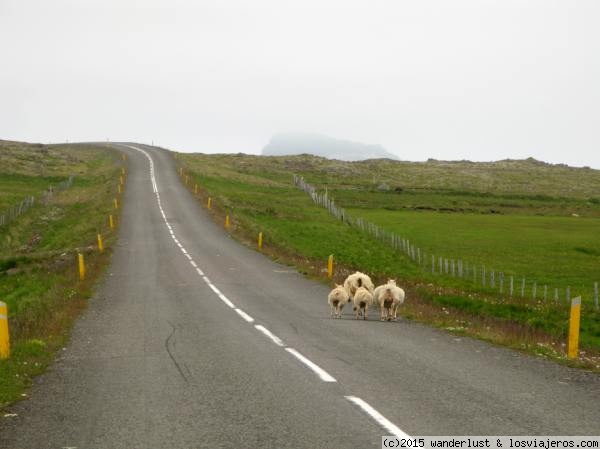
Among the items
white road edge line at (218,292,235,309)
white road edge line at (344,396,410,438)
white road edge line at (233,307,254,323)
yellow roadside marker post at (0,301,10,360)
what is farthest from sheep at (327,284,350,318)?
white road edge line at (344,396,410,438)

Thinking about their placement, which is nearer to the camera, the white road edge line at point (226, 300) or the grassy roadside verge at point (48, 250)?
the grassy roadside verge at point (48, 250)

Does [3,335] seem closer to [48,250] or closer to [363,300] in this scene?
[363,300]

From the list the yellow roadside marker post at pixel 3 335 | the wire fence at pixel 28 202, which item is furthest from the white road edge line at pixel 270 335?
the wire fence at pixel 28 202

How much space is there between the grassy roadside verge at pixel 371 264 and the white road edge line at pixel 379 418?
5.18m

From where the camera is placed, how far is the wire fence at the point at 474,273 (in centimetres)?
2924

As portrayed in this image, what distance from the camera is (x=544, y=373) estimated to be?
11.0 metres

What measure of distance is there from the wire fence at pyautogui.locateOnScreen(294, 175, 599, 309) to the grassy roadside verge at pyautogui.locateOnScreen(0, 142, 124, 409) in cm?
1879

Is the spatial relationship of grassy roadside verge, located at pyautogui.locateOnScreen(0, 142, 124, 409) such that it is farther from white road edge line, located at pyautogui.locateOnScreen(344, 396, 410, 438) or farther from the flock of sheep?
the flock of sheep

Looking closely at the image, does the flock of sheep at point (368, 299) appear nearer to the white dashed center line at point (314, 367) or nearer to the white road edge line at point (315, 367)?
the white dashed center line at point (314, 367)

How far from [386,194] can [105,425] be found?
85.1 meters

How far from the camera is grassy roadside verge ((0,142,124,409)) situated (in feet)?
43.5

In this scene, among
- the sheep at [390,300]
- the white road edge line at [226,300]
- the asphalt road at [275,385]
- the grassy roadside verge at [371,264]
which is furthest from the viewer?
the white road edge line at [226,300]

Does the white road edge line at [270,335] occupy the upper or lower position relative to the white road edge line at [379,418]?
lower

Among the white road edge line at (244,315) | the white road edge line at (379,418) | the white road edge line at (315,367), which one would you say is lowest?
the white road edge line at (244,315)
